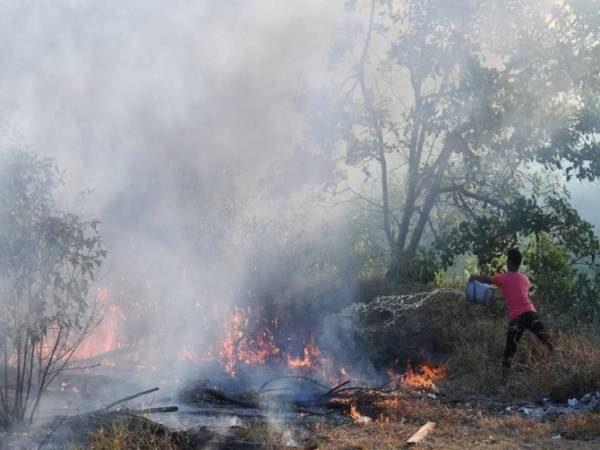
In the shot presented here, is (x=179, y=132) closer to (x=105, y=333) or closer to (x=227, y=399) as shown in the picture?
(x=105, y=333)

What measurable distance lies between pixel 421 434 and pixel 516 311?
2.71m

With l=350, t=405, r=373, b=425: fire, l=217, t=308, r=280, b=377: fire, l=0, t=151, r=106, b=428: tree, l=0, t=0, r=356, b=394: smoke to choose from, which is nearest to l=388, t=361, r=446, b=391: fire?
l=350, t=405, r=373, b=425: fire

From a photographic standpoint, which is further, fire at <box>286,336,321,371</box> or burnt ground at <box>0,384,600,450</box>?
fire at <box>286,336,321,371</box>

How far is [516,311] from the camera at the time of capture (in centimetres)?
821

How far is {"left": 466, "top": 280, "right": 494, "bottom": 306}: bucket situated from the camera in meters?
8.56

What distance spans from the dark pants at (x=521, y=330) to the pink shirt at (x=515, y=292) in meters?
0.07

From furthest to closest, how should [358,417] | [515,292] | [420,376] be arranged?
1. [420,376]
2. [515,292]
3. [358,417]

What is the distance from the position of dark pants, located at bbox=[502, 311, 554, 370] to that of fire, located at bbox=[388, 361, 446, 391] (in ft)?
3.43

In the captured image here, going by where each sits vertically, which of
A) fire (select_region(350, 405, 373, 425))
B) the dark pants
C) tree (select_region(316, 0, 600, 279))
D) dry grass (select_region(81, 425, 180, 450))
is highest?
tree (select_region(316, 0, 600, 279))

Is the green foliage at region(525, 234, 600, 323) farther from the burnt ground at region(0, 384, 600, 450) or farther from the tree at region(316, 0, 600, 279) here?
the burnt ground at region(0, 384, 600, 450)

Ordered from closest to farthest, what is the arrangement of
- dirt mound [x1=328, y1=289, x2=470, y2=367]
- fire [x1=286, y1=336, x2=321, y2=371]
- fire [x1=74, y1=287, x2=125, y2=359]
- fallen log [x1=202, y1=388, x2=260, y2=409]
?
1. fallen log [x1=202, y1=388, x2=260, y2=409]
2. dirt mound [x1=328, y1=289, x2=470, y2=367]
3. fire [x1=286, y1=336, x2=321, y2=371]
4. fire [x1=74, y1=287, x2=125, y2=359]

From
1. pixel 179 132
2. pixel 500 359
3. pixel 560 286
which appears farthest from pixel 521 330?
pixel 179 132

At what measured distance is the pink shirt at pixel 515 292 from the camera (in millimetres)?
8203

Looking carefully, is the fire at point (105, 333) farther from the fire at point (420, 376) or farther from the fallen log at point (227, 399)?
the fire at point (420, 376)
